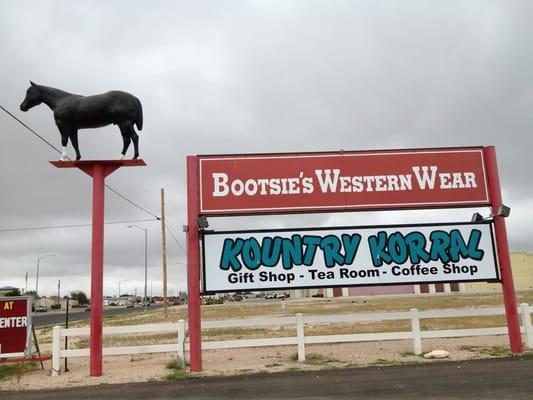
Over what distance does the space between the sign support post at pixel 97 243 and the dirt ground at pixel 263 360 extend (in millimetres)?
633

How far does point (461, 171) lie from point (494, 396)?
634cm

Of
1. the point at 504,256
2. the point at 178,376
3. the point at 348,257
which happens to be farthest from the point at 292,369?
→ the point at 504,256

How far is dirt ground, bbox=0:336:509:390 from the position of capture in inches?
433

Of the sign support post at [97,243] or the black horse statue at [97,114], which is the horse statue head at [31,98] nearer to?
the black horse statue at [97,114]

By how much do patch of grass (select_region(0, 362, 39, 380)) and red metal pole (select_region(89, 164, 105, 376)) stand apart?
2.42 m

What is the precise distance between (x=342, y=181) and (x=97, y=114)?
19.5ft

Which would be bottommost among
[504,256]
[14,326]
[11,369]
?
[11,369]

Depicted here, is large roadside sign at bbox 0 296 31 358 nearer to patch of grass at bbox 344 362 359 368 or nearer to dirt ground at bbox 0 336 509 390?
dirt ground at bbox 0 336 509 390

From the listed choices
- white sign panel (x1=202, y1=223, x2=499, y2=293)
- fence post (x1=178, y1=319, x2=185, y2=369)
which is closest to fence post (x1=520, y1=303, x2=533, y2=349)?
white sign panel (x1=202, y1=223, x2=499, y2=293)

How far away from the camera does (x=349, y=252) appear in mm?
12281

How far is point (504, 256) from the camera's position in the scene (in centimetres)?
1241

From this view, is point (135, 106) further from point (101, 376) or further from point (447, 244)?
point (447, 244)

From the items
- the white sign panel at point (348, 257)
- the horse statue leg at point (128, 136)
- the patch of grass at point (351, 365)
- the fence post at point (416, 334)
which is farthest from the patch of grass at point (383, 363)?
the horse statue leg at point (128, 136)

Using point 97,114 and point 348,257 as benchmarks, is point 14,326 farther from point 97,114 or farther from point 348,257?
point 348,257
